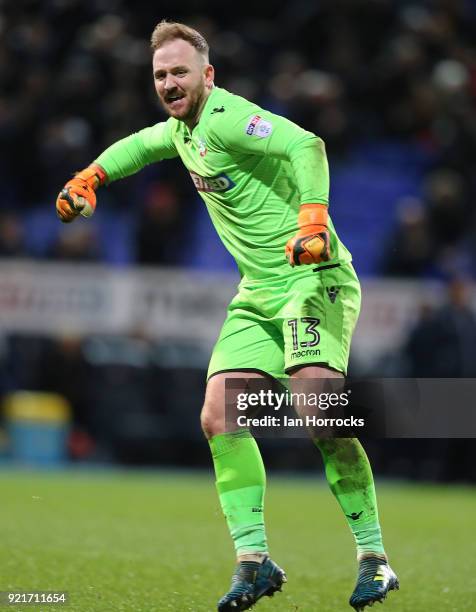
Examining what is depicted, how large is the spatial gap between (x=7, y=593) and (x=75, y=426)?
8.52 metres

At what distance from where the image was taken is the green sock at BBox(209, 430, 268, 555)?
17.4 ft

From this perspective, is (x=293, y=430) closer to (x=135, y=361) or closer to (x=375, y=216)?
(x=135, y=361)

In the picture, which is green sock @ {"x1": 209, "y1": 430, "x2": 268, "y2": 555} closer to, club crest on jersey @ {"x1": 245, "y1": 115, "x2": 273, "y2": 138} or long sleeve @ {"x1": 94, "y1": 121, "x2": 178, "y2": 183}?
club crest on jersey @ {"x1": 245, "y1": 115, "x2": 273, "y2": 138}

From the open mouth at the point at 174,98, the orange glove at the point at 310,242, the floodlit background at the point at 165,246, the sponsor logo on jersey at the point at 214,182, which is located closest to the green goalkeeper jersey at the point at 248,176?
the sponsor logo on jersey at the point at 214,182

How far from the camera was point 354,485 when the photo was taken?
5.41 metres

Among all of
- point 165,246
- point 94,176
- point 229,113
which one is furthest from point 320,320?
point 165,246

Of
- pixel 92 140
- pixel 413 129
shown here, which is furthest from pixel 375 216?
pixel 92 140

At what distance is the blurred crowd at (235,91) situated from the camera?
556 inches

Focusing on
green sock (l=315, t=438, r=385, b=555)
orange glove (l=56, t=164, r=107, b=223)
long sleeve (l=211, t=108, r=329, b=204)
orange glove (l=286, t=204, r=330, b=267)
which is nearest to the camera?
orange glove (l=286, t=204, r=330, b=267)

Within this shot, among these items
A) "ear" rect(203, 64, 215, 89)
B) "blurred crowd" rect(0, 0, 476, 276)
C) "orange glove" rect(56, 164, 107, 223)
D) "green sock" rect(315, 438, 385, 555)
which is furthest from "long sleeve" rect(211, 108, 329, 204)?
"blurred crowd" rect(0, 0, 476, 276)

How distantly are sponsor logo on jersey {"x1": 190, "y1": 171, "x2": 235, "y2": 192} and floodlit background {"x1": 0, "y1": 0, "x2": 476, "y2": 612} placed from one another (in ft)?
21.7

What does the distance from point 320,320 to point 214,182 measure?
734 millimetres

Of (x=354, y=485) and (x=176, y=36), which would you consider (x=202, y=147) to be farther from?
(x=354, y=485)

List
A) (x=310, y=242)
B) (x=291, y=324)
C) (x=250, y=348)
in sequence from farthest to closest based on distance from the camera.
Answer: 1. (x=250, y=348)
2. (x=291, y=324)
3. (x=310, y=242)
